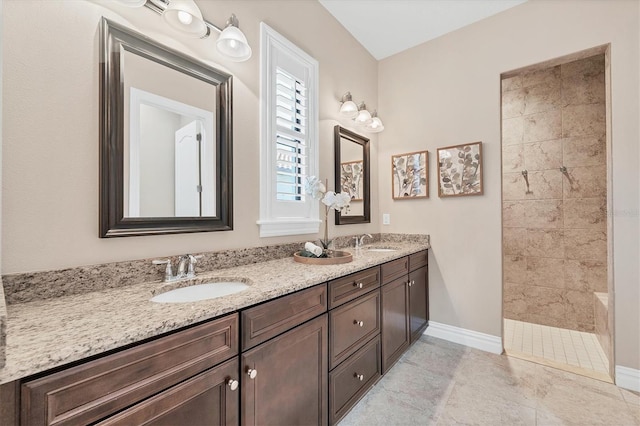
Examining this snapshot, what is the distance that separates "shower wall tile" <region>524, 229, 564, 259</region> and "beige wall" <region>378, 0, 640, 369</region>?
1.12m

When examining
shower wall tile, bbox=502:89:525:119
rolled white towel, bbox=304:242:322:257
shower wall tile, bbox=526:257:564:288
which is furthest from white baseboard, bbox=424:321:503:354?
shower wall tile, bbox=502:89:525:119

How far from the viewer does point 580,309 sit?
9.28ft

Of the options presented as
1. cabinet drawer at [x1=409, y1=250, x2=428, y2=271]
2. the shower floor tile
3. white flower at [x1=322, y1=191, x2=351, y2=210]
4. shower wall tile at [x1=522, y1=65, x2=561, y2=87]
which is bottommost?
the shower floor tile

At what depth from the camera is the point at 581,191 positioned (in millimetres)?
2846

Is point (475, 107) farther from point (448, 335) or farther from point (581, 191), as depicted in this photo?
point (448, 335)

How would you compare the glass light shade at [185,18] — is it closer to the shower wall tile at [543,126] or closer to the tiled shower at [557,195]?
the tiled shower at [557,195]

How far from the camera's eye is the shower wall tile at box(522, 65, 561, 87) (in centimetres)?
298

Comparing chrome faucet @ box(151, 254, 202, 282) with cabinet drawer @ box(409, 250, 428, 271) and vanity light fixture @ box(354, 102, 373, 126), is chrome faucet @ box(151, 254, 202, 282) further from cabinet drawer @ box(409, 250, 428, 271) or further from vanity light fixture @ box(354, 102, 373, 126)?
vanity light fixture @ box(354, 102, 373, 126)

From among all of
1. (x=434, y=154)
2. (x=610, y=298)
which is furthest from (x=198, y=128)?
(x=610, y=298)

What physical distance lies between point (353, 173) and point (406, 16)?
57.7 inches

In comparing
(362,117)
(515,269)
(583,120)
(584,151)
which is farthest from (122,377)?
(583,120)

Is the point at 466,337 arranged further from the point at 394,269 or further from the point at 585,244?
the point at 585,244

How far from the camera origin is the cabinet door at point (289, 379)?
1.04 metres

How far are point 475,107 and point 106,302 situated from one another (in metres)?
2.98
